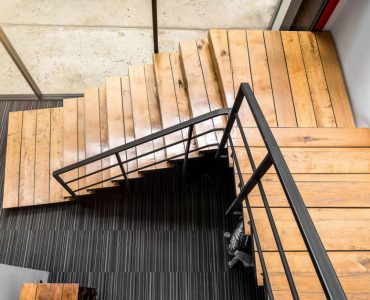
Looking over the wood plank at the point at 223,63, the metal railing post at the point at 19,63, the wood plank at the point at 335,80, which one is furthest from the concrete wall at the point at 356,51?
the metal railing post at the point at 19,63

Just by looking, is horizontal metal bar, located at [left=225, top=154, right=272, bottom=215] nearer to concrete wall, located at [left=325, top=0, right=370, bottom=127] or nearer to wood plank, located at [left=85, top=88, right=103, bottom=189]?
concrete wall, located at [left=325, top=0, right=370, bottom=127]

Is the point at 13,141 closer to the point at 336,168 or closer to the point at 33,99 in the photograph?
the point at 33,99

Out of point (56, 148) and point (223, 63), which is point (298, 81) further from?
point (56, 148)

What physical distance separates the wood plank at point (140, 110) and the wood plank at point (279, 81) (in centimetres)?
111

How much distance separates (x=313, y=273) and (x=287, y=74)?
172cm

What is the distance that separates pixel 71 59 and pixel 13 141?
1196mm

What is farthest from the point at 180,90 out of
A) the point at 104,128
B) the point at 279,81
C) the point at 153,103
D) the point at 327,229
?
the point at 327,229

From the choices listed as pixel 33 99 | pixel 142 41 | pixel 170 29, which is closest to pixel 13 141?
pixel 33 99

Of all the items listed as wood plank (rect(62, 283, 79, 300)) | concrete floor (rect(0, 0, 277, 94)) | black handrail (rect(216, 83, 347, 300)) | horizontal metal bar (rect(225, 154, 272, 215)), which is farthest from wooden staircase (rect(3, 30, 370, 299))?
wood plank (rect(62, 283, 79, 300))

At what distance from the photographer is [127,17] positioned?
13.8ft

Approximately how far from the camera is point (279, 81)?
280 centimetres

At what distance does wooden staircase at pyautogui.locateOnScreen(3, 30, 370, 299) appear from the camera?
1811 mm

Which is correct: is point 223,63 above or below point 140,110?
above

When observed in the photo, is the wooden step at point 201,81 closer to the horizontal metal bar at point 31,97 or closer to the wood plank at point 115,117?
the wood plank at point 115,117
